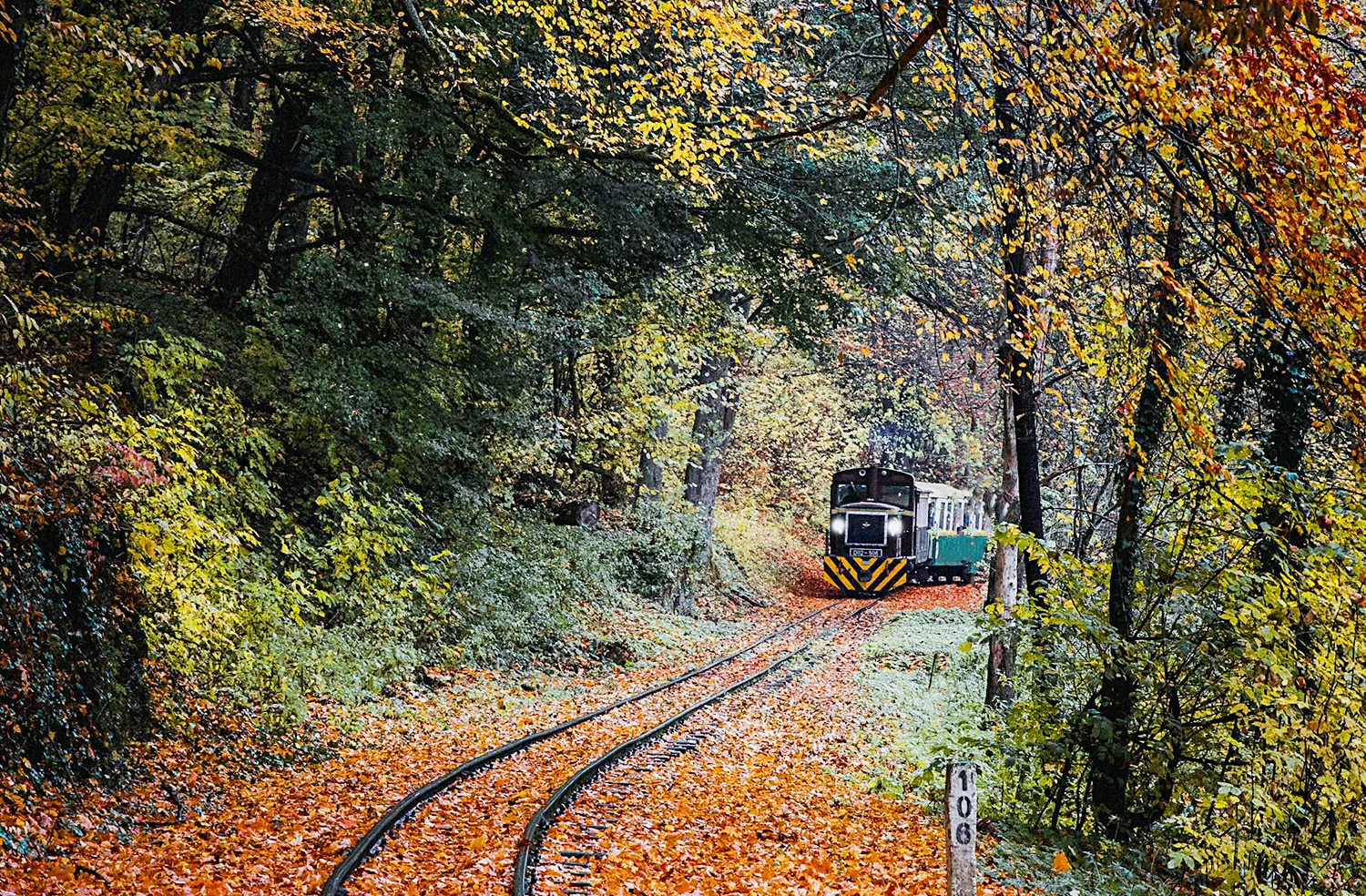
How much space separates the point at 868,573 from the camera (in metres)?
31.7

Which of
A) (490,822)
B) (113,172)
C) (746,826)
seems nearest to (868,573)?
(113,172)

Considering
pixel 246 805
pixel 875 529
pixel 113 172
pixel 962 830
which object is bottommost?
pixel 246 805

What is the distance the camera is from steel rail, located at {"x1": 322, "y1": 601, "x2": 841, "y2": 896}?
6676 mm

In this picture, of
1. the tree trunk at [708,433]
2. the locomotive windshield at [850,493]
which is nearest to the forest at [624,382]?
the tree trunk at [708,433]

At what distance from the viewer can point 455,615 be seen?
50.6 feet

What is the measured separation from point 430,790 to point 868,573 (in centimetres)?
2410

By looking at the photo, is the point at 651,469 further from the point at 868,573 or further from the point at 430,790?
the point at 430,790

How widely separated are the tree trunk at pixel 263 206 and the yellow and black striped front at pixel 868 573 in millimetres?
20305

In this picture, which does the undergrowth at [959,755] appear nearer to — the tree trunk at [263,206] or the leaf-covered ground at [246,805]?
the leaf-covered ground at [246,805]

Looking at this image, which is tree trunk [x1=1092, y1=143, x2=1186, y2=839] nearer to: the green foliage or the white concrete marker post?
the green foliage

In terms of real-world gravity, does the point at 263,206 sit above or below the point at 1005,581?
above

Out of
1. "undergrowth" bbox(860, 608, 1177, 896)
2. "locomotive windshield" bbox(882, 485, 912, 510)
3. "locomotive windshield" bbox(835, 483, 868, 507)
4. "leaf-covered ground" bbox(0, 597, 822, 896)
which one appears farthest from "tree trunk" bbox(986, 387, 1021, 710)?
"locomotive windshield" bbox(835, 483, 868, 507)

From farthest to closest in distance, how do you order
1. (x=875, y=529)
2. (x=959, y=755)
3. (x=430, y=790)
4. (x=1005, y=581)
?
(x=875, y=529)
(x=1005, y=581)
(x=959, y=755)
(x=430, y=790)

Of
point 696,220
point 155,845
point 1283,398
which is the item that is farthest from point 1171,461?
point 696,220
